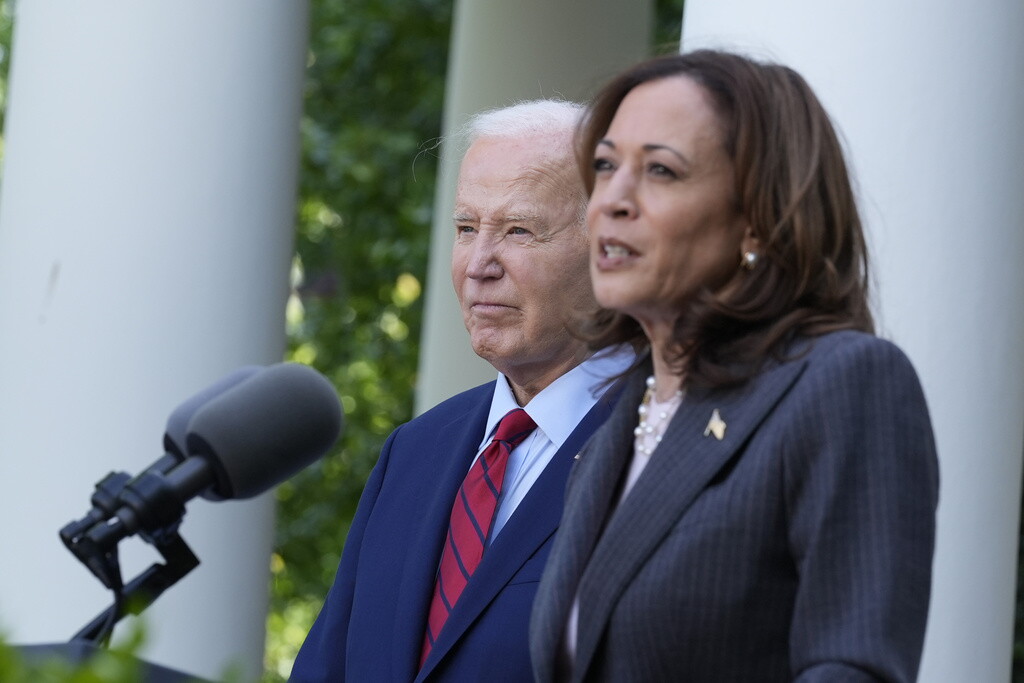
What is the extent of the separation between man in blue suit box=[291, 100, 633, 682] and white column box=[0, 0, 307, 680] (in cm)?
207

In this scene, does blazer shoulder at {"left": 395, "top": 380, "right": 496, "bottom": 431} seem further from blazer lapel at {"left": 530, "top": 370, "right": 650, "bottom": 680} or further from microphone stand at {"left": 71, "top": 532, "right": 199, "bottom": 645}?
microphone stand at {"left": 71, "top": 532, "right": 199, "bottom": 645}

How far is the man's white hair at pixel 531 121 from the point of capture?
461 centimetres

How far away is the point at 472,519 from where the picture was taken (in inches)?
168

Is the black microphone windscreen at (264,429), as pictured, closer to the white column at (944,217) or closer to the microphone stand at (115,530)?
the microphone stand at (115,530)

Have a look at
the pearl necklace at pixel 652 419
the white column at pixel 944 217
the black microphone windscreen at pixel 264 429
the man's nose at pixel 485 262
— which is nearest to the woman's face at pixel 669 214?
the pearl necklace at pixel 652 419

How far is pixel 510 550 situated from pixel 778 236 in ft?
4.53

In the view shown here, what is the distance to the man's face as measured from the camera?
4469 mm

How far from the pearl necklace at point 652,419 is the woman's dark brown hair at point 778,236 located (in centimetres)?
11

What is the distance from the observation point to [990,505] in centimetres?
473

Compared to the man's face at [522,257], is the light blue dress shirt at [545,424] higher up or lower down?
lower down

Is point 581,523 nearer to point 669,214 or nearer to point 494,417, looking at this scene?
point 669,214

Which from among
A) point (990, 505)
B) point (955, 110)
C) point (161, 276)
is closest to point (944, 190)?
point (955, 110)

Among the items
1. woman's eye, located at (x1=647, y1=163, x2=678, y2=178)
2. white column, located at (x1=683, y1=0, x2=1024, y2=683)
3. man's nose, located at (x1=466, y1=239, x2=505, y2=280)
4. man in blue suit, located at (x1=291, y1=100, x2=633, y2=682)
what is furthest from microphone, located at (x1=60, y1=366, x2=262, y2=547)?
white column, located at (x1=683, y1=0, x2=1024, y2=683)

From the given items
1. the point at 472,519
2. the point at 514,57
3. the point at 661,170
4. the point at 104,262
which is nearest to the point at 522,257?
the point at 472,519
